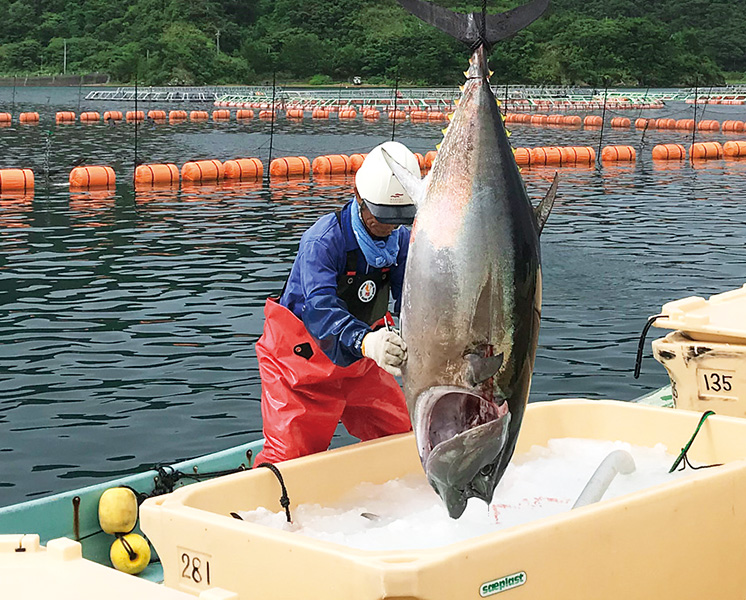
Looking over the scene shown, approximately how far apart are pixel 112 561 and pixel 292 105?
64.7m

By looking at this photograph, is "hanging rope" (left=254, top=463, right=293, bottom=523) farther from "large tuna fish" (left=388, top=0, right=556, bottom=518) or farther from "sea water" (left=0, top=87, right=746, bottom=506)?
"sea water" (left=0, top=87, right=746, bottom=506)

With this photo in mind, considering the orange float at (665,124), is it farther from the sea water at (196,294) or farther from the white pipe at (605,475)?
the white pipe at (605,475)

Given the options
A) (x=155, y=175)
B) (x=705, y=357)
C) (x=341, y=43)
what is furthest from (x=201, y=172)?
(x=341, y=43)

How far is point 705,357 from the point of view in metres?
7.09

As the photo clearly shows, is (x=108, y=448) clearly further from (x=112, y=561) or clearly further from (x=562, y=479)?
(x=562, y=479)

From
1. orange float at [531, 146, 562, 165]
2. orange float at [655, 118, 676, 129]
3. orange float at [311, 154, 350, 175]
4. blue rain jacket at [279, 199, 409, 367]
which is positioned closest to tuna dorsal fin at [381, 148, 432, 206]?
blue rain jacket at [279, 199, 409, 367]

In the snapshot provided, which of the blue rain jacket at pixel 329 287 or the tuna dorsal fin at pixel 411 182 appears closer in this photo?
the tuna dorsal fin at pixel 411 182

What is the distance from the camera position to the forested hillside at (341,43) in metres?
106

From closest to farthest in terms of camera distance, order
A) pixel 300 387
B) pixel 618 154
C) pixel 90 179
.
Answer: pixel 300 387
pixel 90 179
pixel 618 154

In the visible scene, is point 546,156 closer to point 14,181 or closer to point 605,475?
point 14,181

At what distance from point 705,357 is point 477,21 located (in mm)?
3735

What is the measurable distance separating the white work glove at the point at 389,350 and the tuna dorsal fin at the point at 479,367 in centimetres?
28

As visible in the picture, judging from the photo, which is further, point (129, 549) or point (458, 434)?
point (129, 549)

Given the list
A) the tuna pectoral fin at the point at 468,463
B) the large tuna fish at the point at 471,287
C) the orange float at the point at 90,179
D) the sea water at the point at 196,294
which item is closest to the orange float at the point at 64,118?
the sea water at the point at 196,294
